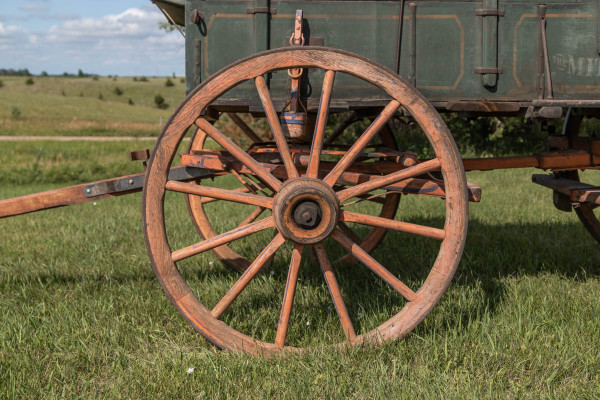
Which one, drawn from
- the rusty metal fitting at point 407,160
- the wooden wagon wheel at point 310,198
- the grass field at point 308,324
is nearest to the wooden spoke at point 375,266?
the wooden wagon wheel at point 310,198

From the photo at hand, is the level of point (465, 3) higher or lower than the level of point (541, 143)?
higher

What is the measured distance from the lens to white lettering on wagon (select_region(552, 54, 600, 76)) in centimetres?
297

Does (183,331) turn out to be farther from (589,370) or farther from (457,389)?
(589,370)

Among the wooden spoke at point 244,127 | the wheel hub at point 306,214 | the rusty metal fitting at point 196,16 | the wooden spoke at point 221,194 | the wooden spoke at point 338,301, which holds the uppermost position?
the rusty metal fitting at point 196,16

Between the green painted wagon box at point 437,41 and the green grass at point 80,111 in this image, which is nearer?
the green painted wagon box at point 437,41

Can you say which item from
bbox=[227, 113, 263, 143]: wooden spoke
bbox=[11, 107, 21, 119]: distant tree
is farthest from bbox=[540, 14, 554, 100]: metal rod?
bbox=[11, 107, 21, 119]: distant tree

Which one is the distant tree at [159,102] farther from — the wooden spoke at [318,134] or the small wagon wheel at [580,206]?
the wooden spoke at [318,134]

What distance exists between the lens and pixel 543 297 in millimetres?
3295

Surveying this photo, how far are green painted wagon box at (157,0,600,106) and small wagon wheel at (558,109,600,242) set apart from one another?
33.5 inches

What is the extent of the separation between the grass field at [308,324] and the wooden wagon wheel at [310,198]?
19cm

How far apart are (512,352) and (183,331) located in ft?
5.40

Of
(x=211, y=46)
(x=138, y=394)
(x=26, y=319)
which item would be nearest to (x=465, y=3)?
(x=211, y=46)

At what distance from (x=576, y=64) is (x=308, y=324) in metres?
1.94

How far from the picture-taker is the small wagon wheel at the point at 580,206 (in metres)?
3.81
